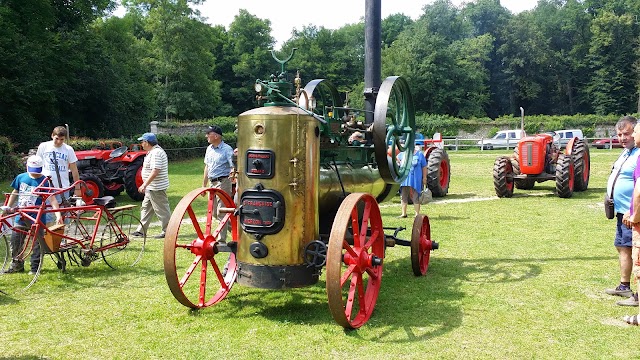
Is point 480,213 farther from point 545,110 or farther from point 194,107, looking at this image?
point 545,110

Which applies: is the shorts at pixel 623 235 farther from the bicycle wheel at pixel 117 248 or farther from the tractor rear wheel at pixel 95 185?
the tractor rear wheel at pixel 95 185

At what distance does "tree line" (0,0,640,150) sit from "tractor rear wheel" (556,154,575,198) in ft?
89.9

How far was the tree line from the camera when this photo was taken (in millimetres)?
36406

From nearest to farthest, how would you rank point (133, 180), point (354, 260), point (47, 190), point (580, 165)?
point (354, 260), point (47, 190), point (133, 180), point (580, 165)

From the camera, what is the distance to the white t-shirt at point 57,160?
24.8ft

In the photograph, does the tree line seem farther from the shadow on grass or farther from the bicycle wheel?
the shadow on grass

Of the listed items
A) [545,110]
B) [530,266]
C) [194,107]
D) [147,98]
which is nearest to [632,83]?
[545,110]

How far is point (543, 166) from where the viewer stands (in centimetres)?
1437

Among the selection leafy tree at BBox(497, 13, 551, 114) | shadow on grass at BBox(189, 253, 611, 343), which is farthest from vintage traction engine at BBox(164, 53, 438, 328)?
leafy tree at BBox(497, 13, 551, 114)

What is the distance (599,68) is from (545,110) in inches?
276

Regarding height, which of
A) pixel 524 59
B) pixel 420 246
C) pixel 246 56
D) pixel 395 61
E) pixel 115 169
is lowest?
pixel 420 246

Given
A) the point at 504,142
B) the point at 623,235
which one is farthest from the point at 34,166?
the point at 504,142

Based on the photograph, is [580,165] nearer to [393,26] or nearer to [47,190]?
[47,190]

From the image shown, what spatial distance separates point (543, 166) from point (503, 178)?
1.45 m
